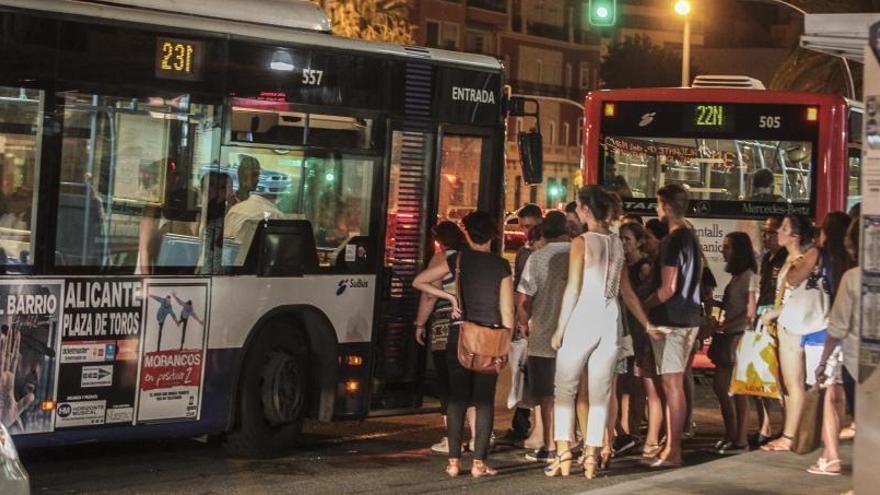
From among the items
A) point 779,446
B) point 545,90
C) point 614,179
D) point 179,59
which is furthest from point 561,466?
point 545,90

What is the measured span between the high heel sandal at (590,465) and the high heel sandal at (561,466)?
11 cm

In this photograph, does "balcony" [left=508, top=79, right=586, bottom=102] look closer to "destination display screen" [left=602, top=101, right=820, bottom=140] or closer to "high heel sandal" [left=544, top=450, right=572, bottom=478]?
"destination display screen" [left=602, top=101, right=820, bottom=140]

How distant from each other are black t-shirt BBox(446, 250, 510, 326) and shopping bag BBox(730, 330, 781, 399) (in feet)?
7.14

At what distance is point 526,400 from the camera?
11.1 metres

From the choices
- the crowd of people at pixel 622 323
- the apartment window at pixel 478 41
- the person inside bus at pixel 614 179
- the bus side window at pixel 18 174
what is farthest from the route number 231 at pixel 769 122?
the apartment window at pixel 478 41

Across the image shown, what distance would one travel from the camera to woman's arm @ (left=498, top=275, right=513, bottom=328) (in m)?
10.1

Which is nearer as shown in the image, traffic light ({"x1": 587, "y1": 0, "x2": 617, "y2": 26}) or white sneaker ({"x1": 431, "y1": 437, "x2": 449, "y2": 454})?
white sneaker ({"x1": 431, "y1": 437, "x2": 449, "y2": 454})

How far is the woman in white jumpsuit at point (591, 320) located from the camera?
10.0m

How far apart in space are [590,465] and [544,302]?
116cm

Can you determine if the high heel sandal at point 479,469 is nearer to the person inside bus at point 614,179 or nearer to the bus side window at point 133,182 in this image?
the bus side window at point 133,182

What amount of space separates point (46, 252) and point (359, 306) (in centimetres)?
267

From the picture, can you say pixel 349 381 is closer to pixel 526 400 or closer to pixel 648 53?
pixel 526 400

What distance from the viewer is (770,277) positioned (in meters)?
12.4

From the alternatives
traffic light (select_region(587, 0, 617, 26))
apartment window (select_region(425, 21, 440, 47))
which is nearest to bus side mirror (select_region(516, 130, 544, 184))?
traffic light (select_region(587, 0, 617, 26))
